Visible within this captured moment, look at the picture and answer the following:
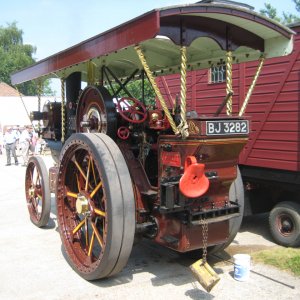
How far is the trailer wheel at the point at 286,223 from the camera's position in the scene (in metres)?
5.16

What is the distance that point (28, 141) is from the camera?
54.8 feet

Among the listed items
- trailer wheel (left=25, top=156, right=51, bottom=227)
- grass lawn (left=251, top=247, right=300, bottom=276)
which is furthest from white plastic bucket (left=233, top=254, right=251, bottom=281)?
trailer wheel (left=25, top=156, right=51, bottom=227)

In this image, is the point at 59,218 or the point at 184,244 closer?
the point at 184,244

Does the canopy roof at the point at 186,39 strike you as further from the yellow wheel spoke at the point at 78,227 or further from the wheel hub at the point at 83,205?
the yellow wheel spoke at the point at 78,227

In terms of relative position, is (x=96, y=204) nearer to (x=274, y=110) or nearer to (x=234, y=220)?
(x=234, y=220)

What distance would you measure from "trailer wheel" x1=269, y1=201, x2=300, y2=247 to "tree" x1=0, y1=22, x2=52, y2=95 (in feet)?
171

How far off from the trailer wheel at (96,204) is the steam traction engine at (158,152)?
0.01m

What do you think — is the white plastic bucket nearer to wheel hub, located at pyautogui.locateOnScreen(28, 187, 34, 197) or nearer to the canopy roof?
the canopy roof

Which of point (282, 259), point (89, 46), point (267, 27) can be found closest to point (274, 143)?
point (282, 259)

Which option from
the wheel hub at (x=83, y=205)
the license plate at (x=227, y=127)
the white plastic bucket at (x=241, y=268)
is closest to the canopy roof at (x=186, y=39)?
the license plate at (x=227, y=127)

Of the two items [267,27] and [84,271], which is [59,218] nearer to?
[84,271]

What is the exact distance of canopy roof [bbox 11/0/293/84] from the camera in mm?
3379

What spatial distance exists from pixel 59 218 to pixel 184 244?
162 cm

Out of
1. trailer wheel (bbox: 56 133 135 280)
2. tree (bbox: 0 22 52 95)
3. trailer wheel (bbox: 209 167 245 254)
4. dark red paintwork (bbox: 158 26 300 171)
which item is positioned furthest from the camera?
tree (bbox: 0 22 52 95)
